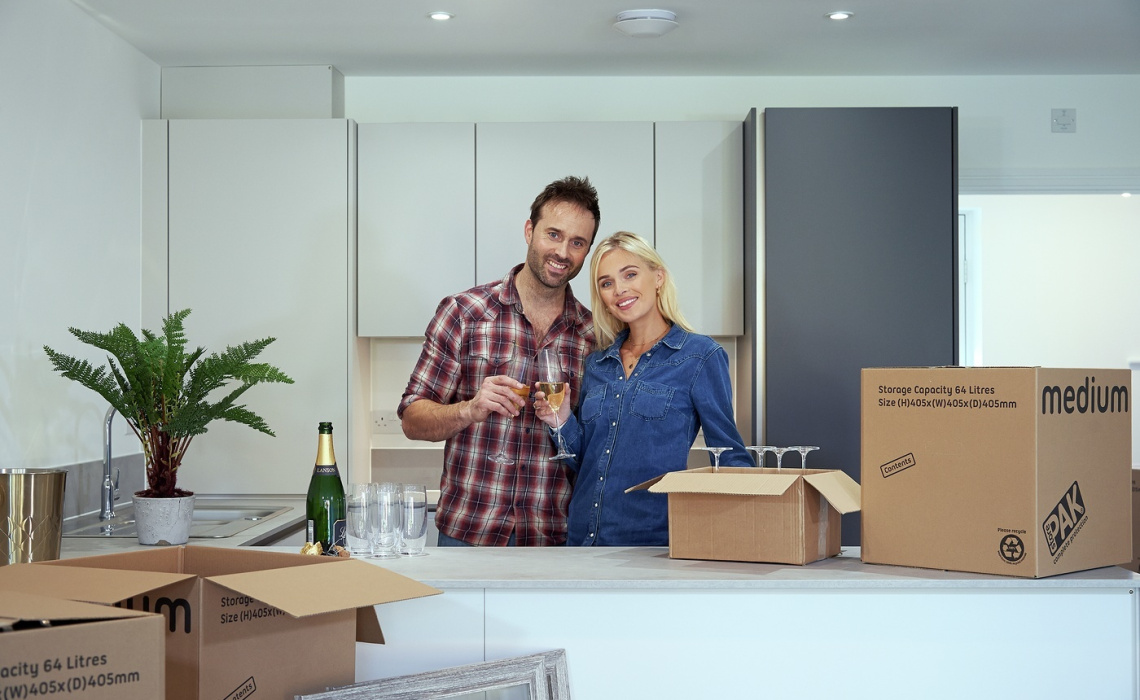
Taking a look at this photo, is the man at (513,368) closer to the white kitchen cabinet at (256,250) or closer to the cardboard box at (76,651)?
the white kitchen cabinet at (256,250)

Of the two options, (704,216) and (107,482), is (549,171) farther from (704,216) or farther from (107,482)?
(107,482)

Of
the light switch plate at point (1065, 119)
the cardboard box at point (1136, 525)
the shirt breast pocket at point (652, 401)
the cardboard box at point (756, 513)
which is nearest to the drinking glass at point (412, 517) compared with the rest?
the cardboard box at point (756, 513)

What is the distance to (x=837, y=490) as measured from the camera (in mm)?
1562

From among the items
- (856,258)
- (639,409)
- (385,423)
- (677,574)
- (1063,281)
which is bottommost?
(677,574)

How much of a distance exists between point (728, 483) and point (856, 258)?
176 cm

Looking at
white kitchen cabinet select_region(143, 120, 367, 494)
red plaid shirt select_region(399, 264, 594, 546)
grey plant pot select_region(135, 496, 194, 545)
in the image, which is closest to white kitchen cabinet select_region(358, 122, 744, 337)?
white kitchen cabinet select_region(143, 120, 367, 494)

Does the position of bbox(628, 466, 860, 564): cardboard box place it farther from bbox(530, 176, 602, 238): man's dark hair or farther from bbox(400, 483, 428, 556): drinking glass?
bbox(530, 176, 602, 238): man's dark hair

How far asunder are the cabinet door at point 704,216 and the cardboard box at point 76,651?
2.51 metres

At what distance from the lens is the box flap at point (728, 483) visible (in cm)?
150

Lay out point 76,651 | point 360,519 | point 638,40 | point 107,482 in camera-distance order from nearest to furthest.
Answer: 1. point 76,651
2. point 360,519
3. point 107,482
4. point 638,40

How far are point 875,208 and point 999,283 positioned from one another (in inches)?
103

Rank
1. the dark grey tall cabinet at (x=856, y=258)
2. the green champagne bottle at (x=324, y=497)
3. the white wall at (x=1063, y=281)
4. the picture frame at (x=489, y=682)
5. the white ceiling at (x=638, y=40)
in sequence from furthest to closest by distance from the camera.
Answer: the white wall at (x=1063, y=281), the dark grey tall cabinet at (x=856, y=258), the white ceiling at (x=638, y=40), the green champagne bottle at (x=324, y=497), the picture frame at (x=489, y=682)

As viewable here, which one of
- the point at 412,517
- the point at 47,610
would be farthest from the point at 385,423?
the point at 47,610

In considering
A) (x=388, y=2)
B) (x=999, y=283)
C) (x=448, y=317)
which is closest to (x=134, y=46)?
(x=388, y=2)
